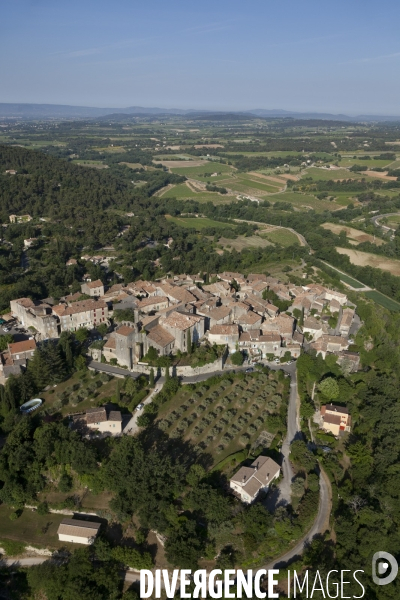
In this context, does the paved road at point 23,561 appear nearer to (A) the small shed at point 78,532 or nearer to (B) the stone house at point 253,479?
(A) the small shed at point 78,532

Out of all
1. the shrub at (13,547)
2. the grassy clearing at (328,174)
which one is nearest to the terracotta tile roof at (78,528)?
the shrub at (13,547)

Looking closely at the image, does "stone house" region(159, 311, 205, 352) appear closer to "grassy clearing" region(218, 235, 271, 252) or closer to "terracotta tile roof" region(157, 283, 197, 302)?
"terracotta tile roof" region(157, 283, 197, 302)

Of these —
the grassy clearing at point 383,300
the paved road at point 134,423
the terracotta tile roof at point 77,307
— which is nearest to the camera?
the paved road at point 134,423

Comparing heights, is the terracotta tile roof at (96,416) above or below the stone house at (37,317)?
below

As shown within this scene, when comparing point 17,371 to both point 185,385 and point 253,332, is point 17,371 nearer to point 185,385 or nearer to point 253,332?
point 185,385

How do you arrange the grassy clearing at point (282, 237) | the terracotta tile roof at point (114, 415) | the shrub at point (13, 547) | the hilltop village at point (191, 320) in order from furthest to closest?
1. the grassy clearing at point (282, 237)
2. the hilltop village at point (191, 320)
3. the terracotta tile roof at point (114, 415)
4. the shrub at point (13, 547)

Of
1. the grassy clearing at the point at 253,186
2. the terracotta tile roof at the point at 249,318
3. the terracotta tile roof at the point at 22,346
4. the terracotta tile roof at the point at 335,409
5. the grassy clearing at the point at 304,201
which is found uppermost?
the grassy clearing at the point at 253,186
